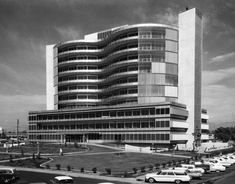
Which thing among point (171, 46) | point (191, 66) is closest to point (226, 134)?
point (191, 66)

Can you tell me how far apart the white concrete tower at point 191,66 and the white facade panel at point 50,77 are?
64302 mm

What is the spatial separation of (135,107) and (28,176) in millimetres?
60202

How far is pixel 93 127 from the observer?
10875 cm

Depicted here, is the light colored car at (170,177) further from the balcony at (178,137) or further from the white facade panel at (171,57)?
the white facade panel at (171,57)

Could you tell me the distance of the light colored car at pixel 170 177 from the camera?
112 ft

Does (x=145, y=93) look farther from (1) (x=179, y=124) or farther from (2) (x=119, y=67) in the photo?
(1) (x=179, y=124)

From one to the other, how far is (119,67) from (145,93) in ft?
51.8

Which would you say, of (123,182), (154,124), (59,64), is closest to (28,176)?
(123,182)

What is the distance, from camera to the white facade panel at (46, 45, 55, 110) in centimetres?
13885

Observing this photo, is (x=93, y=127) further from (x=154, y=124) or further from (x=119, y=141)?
(x=154, y=124)

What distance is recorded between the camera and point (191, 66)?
105 m

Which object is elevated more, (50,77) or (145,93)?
(50,77)

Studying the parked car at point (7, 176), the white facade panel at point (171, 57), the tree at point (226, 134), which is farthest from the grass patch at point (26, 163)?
the tree at point (226, 134)

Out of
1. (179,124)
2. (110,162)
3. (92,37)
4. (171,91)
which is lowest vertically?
(110,162)
